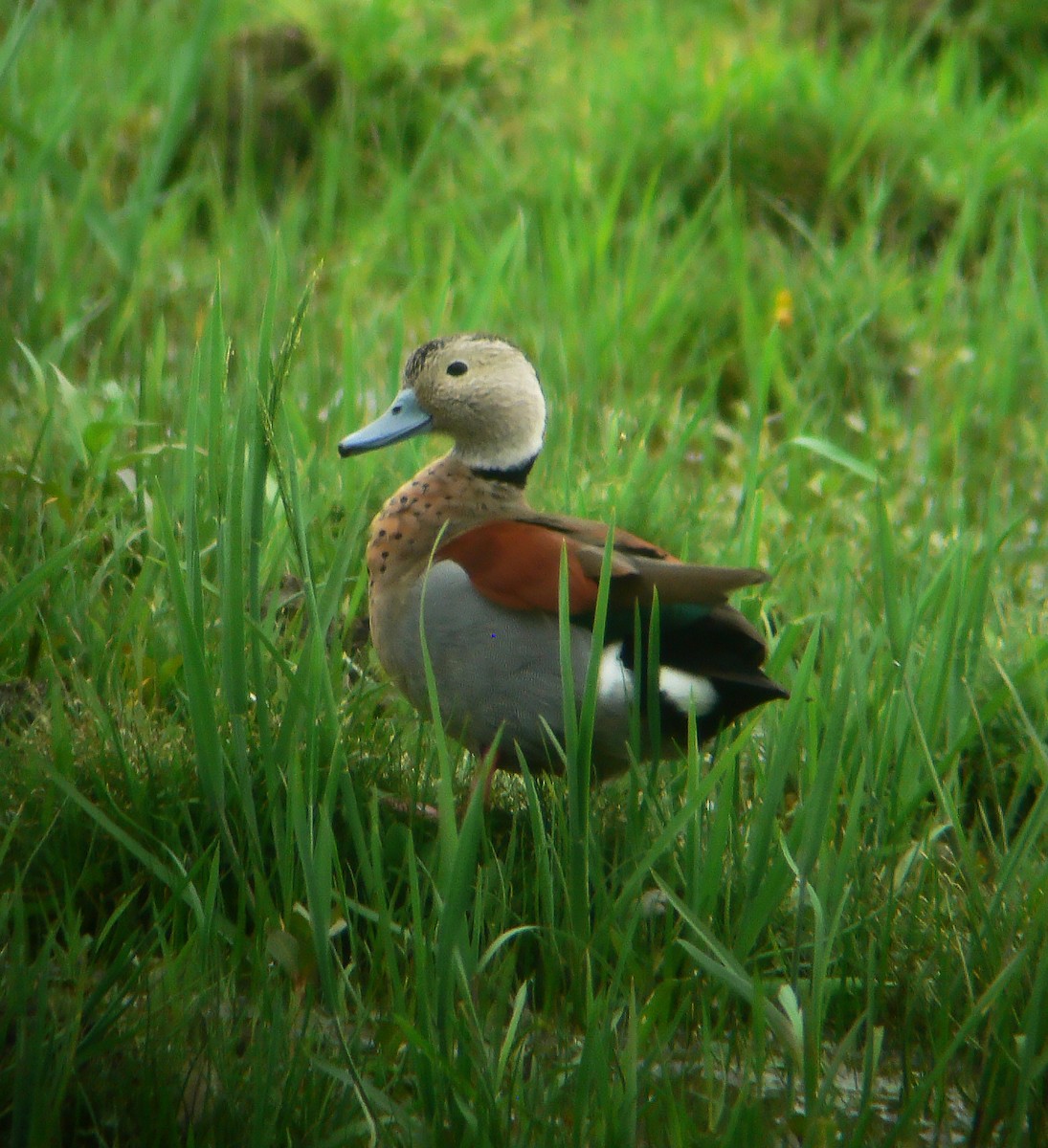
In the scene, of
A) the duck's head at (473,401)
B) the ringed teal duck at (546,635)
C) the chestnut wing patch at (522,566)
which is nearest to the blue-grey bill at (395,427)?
the duck's head at (473,401)

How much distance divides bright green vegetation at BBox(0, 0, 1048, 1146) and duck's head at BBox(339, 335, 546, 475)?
0.25m

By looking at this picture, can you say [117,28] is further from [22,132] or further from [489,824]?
[489,824]

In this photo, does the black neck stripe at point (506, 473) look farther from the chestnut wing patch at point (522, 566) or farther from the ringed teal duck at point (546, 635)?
the chestnut wing patch at point (522, 566)

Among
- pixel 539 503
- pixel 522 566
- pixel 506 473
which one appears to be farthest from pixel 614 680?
pixel 539 503

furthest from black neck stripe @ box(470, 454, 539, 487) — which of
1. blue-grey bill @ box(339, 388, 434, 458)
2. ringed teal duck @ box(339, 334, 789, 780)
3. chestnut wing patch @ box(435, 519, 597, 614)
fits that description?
chestnut wing patch @ box(435, 519, 597, 614)

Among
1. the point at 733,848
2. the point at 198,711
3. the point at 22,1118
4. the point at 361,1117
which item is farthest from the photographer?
the point at 733,848

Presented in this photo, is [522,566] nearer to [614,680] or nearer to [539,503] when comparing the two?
[614,680]

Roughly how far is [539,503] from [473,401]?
0.53 meters

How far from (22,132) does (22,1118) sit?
2740mm

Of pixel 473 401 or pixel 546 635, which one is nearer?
pixel 546 635

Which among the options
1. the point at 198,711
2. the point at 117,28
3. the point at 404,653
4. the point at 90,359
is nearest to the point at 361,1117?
the point at 198,711

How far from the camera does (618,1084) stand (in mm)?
1905

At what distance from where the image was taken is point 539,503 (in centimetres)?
345

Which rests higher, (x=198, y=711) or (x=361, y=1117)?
(x=198, y=711)
